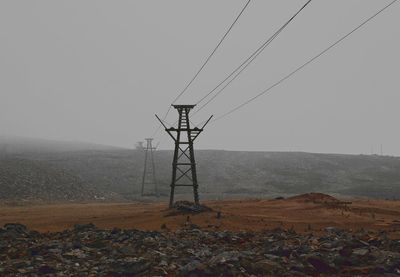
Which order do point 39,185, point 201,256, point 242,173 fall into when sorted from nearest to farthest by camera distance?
point 201,256 < point 39,185 < point 242,173

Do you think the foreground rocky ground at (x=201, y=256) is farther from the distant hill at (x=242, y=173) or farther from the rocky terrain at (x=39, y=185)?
the distant hill at (x=242, y=173)

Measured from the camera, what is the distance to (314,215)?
90.3ft

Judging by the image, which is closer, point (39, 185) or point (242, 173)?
point (39, 185)

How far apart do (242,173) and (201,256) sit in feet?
259

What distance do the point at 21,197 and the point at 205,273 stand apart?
52849 millimetres

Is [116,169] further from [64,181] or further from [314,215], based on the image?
[314,215]

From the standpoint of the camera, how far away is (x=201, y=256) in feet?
43.9

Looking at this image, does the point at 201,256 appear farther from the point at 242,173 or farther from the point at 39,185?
the point at 242,173

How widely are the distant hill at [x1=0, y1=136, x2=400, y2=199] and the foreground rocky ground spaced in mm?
46417

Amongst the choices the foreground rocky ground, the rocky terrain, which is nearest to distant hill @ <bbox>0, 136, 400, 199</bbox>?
the rocky terrain

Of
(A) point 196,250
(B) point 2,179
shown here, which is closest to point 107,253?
(A) point 196,250

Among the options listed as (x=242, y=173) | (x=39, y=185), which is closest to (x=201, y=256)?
(x=39, y=185)

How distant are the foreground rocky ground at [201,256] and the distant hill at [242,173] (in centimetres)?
4642

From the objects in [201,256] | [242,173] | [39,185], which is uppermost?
[242,173]
